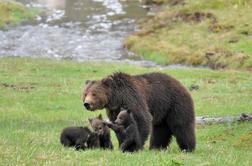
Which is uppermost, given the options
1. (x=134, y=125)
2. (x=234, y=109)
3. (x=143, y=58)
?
(x=134, y=125)

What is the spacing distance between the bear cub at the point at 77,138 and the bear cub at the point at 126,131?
615 millimetres

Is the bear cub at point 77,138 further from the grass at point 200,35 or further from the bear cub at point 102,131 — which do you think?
the grass at point 200,35

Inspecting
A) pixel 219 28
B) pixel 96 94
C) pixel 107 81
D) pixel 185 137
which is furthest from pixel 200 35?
pixel 96 94

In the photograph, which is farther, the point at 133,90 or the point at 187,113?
the point at 187,113

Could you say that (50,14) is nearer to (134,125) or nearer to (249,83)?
(249,83)

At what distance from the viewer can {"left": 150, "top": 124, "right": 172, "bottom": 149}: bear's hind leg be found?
52.1ft

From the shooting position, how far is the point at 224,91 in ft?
99.9

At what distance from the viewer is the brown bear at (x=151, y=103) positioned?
46.4ft

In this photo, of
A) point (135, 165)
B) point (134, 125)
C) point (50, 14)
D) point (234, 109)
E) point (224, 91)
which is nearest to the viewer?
point (135, 165)

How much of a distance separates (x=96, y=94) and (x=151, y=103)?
5.87 feet

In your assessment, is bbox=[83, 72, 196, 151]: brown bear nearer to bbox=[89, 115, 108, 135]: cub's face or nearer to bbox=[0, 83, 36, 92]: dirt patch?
bbox=[89, 115, 108, 135]: cub's face

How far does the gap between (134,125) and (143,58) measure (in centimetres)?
3210

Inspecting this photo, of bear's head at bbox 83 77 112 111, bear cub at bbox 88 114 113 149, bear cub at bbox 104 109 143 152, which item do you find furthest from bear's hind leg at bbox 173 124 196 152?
bear's head at bbox 83 77 112 111

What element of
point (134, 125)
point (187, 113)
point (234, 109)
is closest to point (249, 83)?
point (234, 109)
